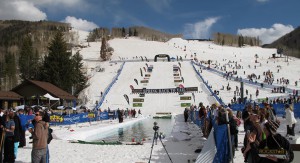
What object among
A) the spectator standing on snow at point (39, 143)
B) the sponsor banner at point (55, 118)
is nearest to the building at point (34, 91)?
the sponsor banner at point (55, 118)

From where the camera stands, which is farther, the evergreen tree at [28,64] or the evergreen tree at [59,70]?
the evergreen tree at [28,64]

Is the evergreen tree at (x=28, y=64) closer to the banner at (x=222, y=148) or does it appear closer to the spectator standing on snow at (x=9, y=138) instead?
the spectator standing on snow at (x=9, y=138)

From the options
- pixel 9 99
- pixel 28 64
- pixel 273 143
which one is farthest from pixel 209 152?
pixel 28 64

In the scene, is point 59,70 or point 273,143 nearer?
point 273,143

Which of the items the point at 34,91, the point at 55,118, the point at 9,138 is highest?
the point at 34,91

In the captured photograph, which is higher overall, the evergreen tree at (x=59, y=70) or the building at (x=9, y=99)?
the evergreen tree at (x=59, y=70)

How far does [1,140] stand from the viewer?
9258 mm

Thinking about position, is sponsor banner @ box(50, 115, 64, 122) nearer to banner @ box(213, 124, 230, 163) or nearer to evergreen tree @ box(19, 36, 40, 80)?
banner @ box(213, 124, 230, 163)

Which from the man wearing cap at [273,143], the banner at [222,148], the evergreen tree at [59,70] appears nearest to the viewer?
the man wearing cap at [273,143]

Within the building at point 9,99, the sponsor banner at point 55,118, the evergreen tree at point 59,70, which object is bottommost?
the sponsor banner at point 55,118

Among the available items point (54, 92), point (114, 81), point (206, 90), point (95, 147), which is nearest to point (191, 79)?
point (206, 90)

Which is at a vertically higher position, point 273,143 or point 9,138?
point 273,143

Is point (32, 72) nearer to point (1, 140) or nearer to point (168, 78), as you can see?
point (168, 78)

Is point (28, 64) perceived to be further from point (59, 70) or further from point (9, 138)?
point (9, 138)
